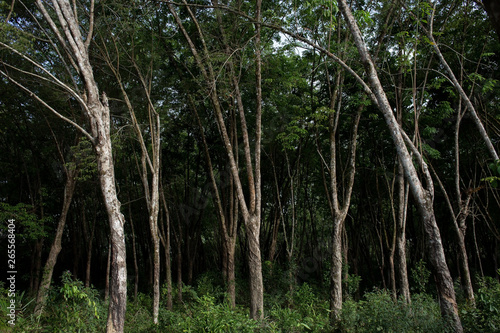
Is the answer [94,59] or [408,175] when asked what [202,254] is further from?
[408,175]

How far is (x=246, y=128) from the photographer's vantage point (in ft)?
28.3

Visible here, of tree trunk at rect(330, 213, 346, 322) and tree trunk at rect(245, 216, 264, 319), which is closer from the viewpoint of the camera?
tree trunk at rect(245, 216, 264, 319)

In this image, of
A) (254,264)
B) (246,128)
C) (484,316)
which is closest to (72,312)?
(254,264)

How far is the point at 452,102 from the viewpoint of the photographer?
1089cm

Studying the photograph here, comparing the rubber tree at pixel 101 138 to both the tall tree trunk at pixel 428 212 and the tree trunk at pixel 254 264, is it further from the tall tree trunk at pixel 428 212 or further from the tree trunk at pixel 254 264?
the tall tree trunk at pixel 428 212

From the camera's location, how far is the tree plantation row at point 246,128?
5570mm

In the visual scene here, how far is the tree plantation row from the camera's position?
557cm

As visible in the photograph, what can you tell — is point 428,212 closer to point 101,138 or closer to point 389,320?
point 389,320

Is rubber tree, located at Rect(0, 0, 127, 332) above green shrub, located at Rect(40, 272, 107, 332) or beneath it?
above

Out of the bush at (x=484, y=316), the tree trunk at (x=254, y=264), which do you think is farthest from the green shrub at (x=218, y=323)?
the bush at (x=484, y=316)

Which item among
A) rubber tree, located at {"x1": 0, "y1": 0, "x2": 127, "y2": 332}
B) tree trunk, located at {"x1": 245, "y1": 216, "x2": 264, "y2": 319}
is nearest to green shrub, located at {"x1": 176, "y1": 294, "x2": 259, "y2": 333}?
rubber tree, located at {"x1": 0, "y1": 0, "x2": 127, "y2": 332}

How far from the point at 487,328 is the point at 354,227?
42.5 feet

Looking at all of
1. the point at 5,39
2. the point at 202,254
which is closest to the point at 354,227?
the point at 202,254

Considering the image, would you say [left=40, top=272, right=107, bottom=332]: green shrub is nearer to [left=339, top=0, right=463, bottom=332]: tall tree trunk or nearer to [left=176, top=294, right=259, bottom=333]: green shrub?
[left=176, top=294, right=259, bottom=333]: green shrub
